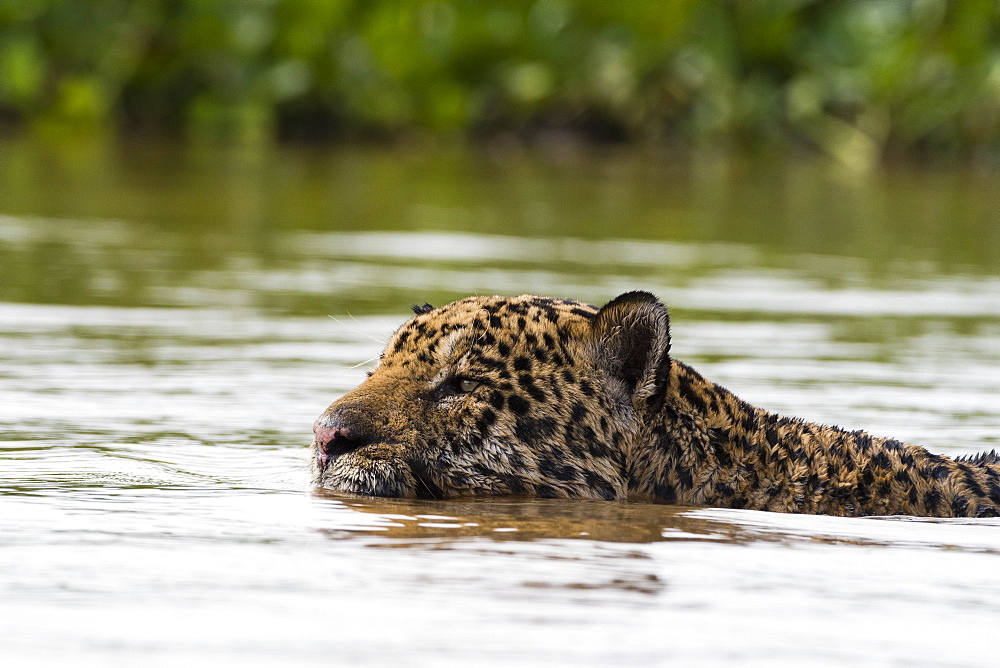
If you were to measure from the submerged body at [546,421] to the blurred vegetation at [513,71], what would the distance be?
25.7 meters

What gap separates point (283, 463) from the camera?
632 cm

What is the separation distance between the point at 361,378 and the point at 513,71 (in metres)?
23.9

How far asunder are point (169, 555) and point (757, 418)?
215cm

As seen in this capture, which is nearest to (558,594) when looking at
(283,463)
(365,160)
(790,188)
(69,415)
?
(283,463)

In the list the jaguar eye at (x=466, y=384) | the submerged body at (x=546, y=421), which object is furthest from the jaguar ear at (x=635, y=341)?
the jaguar eye at (x=466, y=384)

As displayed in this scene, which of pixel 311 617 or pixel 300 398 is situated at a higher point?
pixel 300 398

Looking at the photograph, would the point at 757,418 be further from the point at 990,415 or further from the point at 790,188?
the point at 790,188

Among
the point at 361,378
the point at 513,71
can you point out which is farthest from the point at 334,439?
the point at 513,71

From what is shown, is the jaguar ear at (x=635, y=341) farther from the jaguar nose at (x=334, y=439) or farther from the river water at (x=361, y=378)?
the jaguar nose at (x=334, y=439)

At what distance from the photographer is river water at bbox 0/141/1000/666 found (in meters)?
3.87

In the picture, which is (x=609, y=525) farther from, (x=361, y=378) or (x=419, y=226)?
(x=419, y=226)

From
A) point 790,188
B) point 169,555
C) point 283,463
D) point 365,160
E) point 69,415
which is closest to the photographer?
point 169,555

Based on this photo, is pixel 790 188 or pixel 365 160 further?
pixel 365 160

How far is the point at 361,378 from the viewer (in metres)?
8.65
